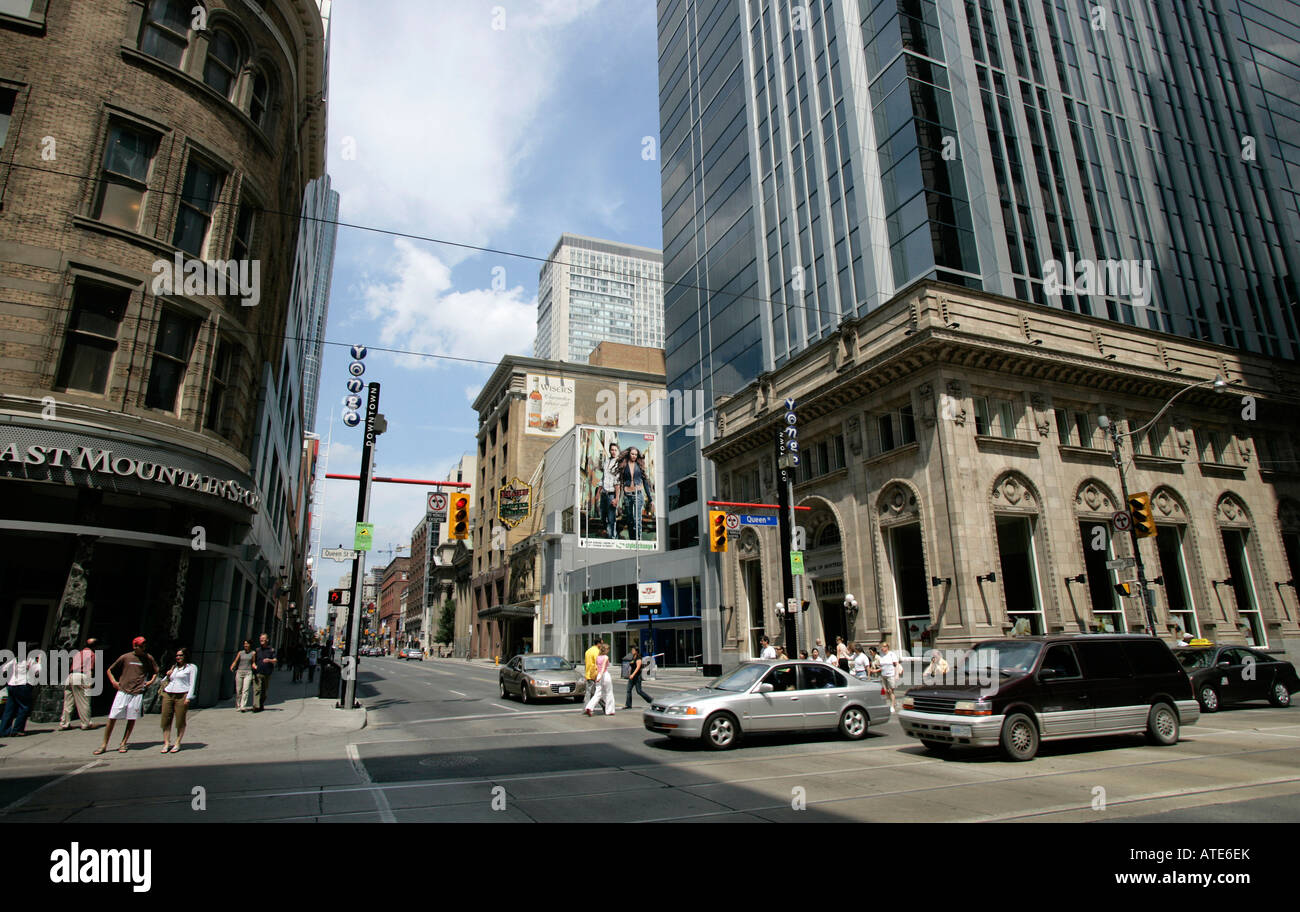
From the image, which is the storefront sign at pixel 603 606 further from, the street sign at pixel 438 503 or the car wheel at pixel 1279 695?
the car wheel at pixel 1279 695

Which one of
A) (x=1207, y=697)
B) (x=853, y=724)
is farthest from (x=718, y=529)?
(x=1207, y=697)

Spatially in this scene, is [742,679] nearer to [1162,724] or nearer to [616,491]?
[1162,724]

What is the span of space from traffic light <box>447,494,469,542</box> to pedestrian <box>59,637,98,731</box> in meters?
7.82

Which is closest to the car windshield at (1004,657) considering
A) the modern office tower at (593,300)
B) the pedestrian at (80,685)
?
the pedestrian at (80,685)

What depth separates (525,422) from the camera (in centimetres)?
8588

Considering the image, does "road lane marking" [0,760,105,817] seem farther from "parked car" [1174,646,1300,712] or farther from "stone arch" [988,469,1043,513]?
"stone arch" [988,469,1043,513]

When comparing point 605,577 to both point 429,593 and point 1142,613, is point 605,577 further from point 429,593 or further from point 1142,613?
point 429,593

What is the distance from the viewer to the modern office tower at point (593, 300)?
5369 inches

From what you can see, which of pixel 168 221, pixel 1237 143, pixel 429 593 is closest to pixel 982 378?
pixel 168 221

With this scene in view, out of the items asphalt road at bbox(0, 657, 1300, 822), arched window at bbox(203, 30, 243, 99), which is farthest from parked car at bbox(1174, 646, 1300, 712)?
arched window at bbox(203, 30, 243, 99)

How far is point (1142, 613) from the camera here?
2656 cm

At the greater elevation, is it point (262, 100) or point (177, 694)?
point (262, 100)

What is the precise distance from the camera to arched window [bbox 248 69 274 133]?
70.7ft

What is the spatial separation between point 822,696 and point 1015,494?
16005 mm
